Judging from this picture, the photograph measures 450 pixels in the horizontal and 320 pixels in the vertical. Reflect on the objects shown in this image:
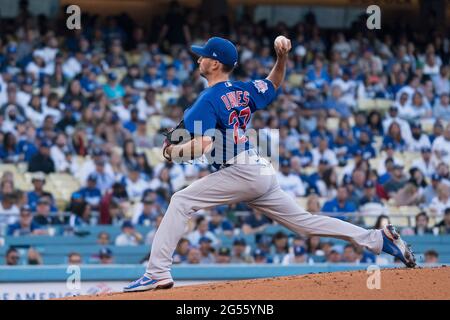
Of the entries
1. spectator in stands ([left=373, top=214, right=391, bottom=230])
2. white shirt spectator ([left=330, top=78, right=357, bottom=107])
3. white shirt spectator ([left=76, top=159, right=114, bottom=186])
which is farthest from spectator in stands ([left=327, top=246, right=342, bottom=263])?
white shirt spectator ([left=330, top=78, right=357, bottom=107])

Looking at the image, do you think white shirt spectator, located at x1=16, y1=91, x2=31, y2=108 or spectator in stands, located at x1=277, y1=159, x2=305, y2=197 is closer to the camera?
spectator in stands, located at x1=277, y1=159, x2=305, y2=197

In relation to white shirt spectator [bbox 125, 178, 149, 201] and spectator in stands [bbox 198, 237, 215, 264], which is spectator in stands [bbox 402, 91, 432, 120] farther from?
spectator in stands [bbox 198, 237, 215, 264]

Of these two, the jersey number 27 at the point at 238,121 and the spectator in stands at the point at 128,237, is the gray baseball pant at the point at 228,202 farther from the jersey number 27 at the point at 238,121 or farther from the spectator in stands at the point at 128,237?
the spectator in stands at the point at 128,237

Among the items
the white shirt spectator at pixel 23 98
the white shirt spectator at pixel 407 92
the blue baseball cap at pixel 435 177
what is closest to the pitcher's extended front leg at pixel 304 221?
the blue baseball cap at pixel 435 177

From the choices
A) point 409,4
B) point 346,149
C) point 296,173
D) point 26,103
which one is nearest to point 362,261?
point 296,173

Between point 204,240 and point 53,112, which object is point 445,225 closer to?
point 204,240
